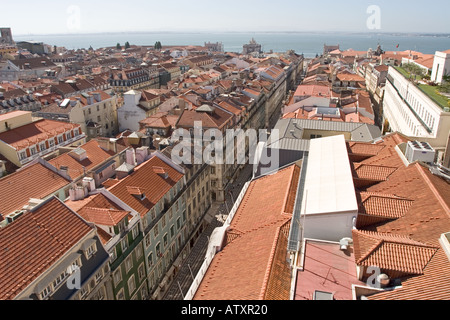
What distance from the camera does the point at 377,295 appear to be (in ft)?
55.0

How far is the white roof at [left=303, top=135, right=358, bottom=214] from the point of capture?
2364 centimetres

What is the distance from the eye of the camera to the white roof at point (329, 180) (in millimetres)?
23641

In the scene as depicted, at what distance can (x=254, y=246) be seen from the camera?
2405 centimetres

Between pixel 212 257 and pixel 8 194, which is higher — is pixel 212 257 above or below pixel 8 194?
below

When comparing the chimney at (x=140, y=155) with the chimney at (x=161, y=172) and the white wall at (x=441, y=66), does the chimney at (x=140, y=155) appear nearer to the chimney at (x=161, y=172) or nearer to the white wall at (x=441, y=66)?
the chimney at (x=161, y=172)

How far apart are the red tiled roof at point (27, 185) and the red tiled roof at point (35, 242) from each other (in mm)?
9820

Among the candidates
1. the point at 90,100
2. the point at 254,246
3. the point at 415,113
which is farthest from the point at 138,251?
the point at 90,100

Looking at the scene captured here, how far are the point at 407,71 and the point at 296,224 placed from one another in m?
57.4

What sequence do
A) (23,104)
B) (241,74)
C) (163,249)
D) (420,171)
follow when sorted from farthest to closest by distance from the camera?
(241,74), (23,104), (163,249), (420,171)

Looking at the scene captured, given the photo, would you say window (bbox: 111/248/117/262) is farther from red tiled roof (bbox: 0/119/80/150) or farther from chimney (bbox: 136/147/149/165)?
red tiled roof (bbox: 0/119/80/150)

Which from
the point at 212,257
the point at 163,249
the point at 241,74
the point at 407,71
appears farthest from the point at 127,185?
the point at 241,74

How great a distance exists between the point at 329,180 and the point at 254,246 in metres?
8.18

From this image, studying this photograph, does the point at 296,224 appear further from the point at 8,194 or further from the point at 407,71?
the point at 407,71

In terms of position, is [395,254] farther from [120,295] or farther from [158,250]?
[158,250]
